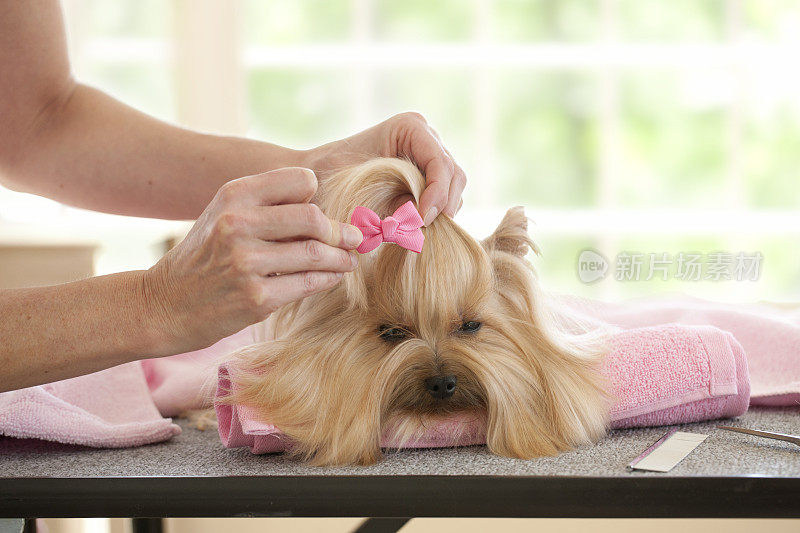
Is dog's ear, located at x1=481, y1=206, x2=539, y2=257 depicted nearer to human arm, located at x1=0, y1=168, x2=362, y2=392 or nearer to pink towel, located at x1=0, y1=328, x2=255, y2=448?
human arm, located at x1=0, y1=168, x2=362, y2=392

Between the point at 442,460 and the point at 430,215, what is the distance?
0.30 m

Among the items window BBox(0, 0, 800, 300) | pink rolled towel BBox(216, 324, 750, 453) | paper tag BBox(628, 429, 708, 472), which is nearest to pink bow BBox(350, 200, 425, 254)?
pink rolled towel BBox(216, 324, 750, 453)

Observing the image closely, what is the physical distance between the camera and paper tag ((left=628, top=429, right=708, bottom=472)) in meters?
0.90

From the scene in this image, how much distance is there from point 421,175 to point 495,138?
207 cm

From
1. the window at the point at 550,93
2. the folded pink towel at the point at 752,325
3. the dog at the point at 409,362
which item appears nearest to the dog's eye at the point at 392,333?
the dog at the point at 409,362

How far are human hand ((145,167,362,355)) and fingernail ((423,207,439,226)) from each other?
0.13 m

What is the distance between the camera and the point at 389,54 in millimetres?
3088

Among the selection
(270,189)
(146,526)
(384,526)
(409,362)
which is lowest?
(146,526)

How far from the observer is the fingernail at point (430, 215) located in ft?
3.46

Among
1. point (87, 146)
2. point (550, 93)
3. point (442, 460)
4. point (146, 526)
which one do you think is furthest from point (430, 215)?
point (550, 93)

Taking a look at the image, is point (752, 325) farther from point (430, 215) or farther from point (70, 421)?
point (70, 421)

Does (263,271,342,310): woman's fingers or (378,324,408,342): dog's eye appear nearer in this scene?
(263,271,342,310): woman's fingers

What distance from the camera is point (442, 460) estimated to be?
992mm

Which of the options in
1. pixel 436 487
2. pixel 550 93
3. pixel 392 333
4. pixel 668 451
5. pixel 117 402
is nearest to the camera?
pixel 436 487
